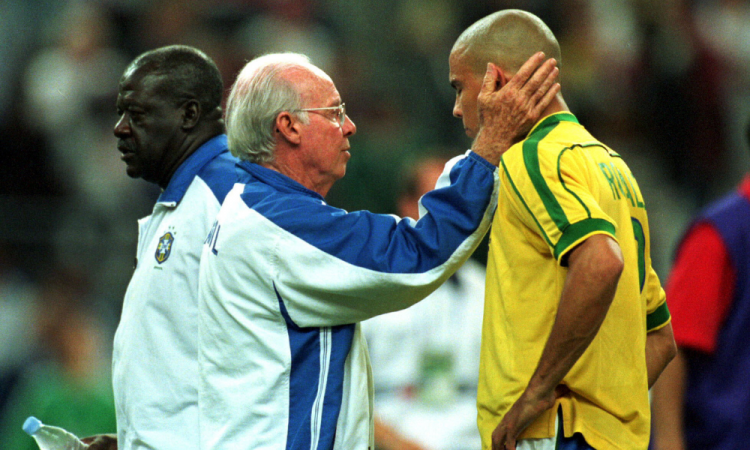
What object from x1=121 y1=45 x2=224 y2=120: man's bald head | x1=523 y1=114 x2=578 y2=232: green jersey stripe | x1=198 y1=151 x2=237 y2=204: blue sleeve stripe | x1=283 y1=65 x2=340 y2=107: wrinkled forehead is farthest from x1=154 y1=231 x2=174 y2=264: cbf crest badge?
x1=523 y1=114 x2=578 y2=232: green jersey stripe

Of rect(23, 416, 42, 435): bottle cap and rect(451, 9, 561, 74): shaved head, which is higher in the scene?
rect(451, 9, 561, 74): shaved head

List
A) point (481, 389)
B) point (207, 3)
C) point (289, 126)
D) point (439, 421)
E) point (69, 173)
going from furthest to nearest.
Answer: point (207, 3) < point (69, 173) < point (439, 421) < point (289, 126) < point (481, 389)

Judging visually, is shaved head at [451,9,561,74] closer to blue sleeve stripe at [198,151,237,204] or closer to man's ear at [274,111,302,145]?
man's ear at [274,111,302,145]

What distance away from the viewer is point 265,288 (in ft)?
8.20

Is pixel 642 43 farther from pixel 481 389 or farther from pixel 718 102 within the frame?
pixel 481 389

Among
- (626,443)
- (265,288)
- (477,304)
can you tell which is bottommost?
Result: (477,304)

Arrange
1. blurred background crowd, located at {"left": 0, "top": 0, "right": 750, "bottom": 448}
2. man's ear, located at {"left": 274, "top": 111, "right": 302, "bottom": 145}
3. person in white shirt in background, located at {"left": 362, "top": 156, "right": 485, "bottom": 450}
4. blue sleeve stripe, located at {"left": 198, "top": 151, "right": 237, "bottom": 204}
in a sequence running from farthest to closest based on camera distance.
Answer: blurred background crowd, located at {"left": 0, "top": 0, "right": 750, "bottom": 448} → person in white shirt in background, located at {"left": 362, "top": 156, "right": 485, "bottom": 450} → blue sleeve stripe, located at {"left": 198, "top": 151, "right": 237, "bottom": 204} → man's ear, located at {"left": 274, "top": 111, "right": 302, "bottom": 145}

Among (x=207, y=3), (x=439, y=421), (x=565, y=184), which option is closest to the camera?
(x=565, y=184)

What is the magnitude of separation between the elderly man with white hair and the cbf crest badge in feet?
0.91

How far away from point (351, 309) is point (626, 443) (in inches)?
29.5

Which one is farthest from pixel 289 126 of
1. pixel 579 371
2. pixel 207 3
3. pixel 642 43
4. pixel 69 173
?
pixel 642 43

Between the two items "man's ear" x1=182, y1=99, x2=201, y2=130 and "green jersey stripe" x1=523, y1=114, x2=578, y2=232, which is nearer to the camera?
"green jersey stripe" x1=523, y1=114, x2=578, y2=232

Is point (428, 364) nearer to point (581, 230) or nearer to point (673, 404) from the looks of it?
point (673, 404)

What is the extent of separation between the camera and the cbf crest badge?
2.87m
